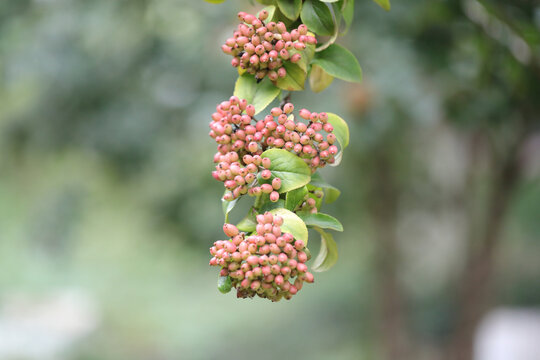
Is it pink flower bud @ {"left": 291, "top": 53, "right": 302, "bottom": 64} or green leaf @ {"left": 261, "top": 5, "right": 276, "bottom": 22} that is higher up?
green leaf @ {"left": 261, "top": 5, "right": 276, "bottom": 22}

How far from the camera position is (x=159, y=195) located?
2.48m

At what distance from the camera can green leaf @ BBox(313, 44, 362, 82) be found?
1.90 ft

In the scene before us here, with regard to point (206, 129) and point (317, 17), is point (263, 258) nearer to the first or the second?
point (317, 17)

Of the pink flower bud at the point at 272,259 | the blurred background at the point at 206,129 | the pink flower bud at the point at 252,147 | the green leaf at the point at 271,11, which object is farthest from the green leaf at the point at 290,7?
the blurred background at the point at 206,129

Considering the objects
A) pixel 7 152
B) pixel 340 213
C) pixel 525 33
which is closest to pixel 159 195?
pixel 7 152

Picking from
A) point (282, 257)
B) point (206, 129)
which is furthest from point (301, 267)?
point (206, 129)

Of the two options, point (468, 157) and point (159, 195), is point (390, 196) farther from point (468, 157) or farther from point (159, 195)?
point (159, 195)

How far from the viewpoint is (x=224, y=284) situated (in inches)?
19.1

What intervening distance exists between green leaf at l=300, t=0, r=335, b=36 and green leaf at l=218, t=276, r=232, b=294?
259 millimetres

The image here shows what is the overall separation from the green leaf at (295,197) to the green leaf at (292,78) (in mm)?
99

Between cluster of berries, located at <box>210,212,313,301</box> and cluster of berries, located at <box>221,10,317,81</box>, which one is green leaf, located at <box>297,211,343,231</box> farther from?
cluster of berries, located at <box>221,10,317,81</box>

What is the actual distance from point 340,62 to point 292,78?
7cm

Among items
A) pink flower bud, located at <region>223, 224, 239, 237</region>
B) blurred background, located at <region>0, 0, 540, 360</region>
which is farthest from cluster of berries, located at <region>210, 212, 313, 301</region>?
blurred background, located at <region>0, 0, 540, 360</region>

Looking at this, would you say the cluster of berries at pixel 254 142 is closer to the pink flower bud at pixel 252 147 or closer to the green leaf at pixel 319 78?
the pink flower bud at pixel 252 147
